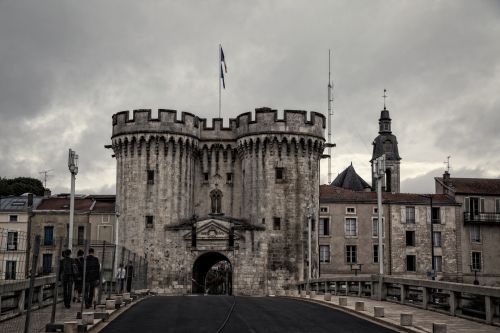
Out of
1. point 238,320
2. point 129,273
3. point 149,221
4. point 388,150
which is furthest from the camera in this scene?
point 388,150

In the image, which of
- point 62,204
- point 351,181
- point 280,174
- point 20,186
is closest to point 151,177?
point 280,174

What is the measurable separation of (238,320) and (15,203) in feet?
157

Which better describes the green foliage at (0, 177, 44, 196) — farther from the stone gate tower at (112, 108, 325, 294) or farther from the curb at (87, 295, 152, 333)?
the curb at (87, 295, 152, 333)

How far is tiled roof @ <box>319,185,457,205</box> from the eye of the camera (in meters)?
60.9

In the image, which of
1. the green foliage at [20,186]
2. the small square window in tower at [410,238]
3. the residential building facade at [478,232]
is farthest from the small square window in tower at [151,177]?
the green foliage at [20,186]

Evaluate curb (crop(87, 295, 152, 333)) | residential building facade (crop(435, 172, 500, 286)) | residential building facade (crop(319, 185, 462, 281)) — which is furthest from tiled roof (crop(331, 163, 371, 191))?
curb (crop(87, 295, 152, 333))

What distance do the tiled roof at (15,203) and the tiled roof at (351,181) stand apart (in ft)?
141

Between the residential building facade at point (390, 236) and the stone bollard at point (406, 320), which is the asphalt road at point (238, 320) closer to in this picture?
the stone bollard at point (406, 320)

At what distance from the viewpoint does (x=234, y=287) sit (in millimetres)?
50438

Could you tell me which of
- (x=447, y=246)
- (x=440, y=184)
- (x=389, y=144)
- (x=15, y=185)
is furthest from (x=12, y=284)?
(x=389, y=144)

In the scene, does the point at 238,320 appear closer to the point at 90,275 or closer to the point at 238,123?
the point at 90,275

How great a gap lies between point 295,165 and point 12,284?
36.8 m

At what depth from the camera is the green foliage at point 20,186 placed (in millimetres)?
84000

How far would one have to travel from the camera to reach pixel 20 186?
278 feet
